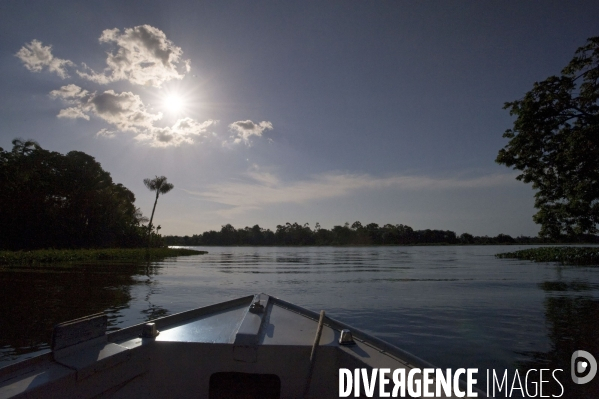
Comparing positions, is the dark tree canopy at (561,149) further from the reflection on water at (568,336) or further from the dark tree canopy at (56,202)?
the dark tree canopy at (56,202)

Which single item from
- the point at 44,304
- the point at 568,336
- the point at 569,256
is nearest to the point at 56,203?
the point at 44,304

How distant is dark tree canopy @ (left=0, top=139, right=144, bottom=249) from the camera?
28844mm

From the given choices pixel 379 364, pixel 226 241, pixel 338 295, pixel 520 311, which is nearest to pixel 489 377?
pixel 379 364

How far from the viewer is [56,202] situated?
1344 inches

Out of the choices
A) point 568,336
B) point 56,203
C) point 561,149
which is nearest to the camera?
point 568,336

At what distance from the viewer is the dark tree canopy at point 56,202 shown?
94.6ft

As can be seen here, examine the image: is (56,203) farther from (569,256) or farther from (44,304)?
(569,256)

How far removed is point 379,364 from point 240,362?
42.7 inches

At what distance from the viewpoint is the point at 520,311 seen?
8484 mm

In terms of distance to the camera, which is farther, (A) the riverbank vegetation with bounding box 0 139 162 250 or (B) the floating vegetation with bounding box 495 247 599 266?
(A) the riverbank vegetation with bounding box 0 139 162 250

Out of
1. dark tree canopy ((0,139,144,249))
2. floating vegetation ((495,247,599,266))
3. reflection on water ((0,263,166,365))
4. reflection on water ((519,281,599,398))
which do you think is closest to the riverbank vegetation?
dark tree canopy ((0,139,144,249))

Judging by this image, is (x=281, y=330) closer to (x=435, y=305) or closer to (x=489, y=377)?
(x=489, y=377)

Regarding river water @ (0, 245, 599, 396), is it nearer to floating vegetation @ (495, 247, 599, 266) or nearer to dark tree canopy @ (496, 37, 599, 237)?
dark tree canopy @ (496, 37, 599, 237)

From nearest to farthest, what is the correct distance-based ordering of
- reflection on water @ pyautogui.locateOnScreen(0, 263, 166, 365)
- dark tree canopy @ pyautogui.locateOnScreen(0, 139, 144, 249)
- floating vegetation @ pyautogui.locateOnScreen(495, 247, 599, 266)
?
reflection on water @ pyautogui.locateOnScreen(0, 263, 166, 365), floating vegetation @ pyautogui.locateOnScreen(495, 247, 599, 266), dark tree canopy @ pyautogui.locateOnScreen(0, 139, 144, 249)
